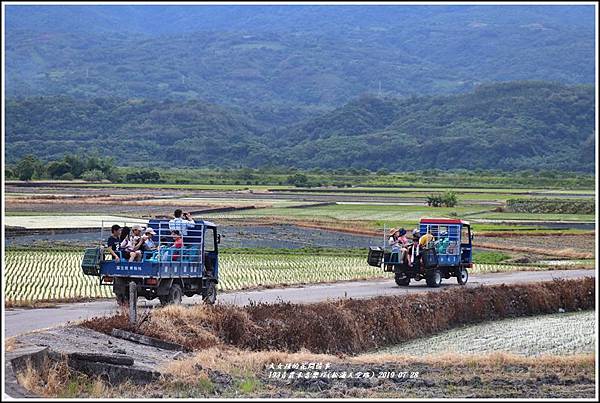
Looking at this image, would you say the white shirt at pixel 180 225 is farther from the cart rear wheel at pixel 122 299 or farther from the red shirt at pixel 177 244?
the cart rear wheel at pixel 122 299

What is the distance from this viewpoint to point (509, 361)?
18078mm

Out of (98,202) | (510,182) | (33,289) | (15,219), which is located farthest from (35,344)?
(510,182)

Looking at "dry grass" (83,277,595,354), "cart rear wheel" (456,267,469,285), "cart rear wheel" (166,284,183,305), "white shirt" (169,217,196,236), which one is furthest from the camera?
"cart rear wheel" (456,267,469,285)

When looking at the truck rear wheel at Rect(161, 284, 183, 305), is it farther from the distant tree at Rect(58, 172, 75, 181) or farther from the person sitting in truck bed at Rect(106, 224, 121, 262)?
the distant tree at Rect(58, 172, 75, 181)

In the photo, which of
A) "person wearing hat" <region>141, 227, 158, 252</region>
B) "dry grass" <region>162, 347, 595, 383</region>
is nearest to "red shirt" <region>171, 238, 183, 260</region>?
"person wearing hat" <region>141, 227, 158, 252</region>

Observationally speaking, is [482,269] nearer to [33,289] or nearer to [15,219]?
[33,289]

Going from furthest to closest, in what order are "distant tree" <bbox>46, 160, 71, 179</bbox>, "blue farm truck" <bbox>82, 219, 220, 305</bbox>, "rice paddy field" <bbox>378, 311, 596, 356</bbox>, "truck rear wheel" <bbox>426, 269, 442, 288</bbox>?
1. "distant tree" <bbox>46, 160, 71, 179</bbox>
2. "truck rear wheel" <bbox>426, 269, 442, 288</bbox>
3. "blue farm truck" <bbox>82, 219, 220, 305</bbox>
4. "rice paddy field" <bbox>378, 311, 596, 356</bbox>

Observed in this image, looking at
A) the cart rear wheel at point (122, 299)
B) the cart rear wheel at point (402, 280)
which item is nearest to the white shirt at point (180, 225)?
the cart rear wheel at point (122, 299)

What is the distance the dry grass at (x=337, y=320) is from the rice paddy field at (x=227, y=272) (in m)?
5.36

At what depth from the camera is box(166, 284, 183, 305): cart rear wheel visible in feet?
72.0

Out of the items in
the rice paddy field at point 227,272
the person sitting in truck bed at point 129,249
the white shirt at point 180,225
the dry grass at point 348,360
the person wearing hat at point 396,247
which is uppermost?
the white shirt at point 180,225

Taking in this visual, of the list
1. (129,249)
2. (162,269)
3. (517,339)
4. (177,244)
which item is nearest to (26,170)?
(177,244)

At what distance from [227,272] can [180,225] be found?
34.7 feet

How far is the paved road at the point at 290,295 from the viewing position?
20516mm
